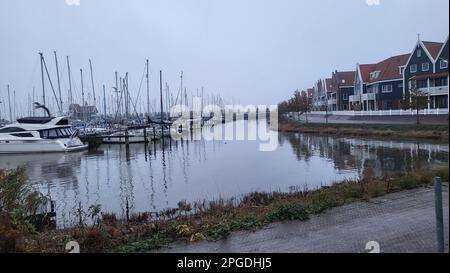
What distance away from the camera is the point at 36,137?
3769 centimetres

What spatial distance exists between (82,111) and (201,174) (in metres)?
50.0

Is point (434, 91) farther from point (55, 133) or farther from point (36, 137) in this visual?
point (36, 137)

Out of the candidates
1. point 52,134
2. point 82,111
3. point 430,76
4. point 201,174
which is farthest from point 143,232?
point 82,111

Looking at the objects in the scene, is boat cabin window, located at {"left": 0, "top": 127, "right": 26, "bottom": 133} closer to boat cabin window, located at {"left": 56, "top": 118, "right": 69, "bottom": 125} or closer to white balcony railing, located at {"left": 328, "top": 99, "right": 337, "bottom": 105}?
boat cabin window, located at {"left": 56, "top": 118, "right": 69, "bottom": 125}

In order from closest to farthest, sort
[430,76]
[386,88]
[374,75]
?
1. [430,76]
2. [386,88]
3. [374,75]

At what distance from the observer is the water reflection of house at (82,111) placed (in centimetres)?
5971

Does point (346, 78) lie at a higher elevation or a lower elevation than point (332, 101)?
higher

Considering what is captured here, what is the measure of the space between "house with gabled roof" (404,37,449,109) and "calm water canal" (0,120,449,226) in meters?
15.5

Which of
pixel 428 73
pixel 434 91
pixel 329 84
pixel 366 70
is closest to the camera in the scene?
pixel 434 91

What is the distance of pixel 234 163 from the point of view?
24719 millimetres

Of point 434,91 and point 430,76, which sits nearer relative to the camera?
point 434,91

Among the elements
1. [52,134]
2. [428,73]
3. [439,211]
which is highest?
[428,73]

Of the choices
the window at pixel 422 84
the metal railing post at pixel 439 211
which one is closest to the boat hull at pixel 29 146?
the metal railing post at pixel 439 211
